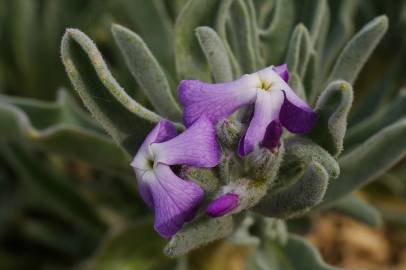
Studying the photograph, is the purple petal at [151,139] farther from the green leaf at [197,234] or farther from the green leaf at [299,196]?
the green leaf at [299,196]

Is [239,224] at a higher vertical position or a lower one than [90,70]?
lower

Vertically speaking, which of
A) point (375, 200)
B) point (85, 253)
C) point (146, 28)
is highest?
point (146, 28)

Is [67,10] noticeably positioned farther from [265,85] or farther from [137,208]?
[265,85]

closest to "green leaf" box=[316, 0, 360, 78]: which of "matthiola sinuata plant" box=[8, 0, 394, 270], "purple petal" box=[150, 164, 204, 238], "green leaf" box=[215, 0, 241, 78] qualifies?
"matthiola sinuata plant" box=[8, 0, 394, 270]

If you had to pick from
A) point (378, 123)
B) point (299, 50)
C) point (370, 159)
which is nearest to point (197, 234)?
point (370, 159)

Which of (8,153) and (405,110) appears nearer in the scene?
(405,110)

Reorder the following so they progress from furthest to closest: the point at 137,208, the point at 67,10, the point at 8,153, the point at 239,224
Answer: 1. the point at 67,10
2. the point at 137,208
3. the point at 8,153
4. the point at 239,224

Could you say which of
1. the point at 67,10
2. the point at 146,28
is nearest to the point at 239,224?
the point at 146,28

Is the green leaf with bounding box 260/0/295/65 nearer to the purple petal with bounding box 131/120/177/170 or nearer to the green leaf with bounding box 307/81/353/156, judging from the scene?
the green leaf with bounding box 307/81/353/156

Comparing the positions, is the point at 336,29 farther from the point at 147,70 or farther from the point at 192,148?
the point at 192,148
